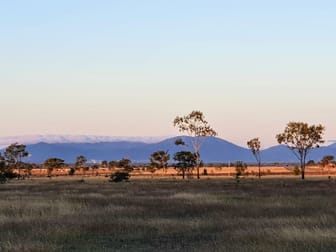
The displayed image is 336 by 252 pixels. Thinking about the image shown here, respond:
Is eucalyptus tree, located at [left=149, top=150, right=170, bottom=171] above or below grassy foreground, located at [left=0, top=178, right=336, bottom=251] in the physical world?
above

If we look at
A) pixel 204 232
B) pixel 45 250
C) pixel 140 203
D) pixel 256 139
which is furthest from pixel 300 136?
pixel 45 250

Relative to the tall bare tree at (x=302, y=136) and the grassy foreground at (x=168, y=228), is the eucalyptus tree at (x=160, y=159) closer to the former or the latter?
the tall bare tree at (x=302, y=136)

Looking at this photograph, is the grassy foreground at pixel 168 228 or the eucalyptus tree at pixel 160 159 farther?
the eucalyptus tree at pixel 160 159

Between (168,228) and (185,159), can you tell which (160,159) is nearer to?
(185,159)

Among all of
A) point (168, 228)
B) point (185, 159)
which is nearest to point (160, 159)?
point (185, 159)

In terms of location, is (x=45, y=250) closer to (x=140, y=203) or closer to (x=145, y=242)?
(x=145, y=242)

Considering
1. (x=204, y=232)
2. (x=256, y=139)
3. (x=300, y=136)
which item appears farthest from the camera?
(x=256, y=139)

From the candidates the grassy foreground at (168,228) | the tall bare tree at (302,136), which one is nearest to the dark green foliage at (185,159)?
the tall bare tree at (302,136)

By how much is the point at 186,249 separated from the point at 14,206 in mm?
15523

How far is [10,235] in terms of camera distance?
17828 mm

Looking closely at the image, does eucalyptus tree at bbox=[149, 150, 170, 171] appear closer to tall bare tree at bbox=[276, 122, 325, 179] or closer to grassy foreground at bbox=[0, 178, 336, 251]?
tall bare tree at bbox=[276, 122, 325, 179]

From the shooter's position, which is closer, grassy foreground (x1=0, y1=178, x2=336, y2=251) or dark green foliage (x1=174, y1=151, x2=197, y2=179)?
grassy foreground (x1=0, y1=178, x2=336, y2=251)

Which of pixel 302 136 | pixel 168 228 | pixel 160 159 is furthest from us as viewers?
pixel 160 159

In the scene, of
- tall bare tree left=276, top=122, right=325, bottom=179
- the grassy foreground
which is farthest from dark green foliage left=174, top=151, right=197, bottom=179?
the grassy foreground
